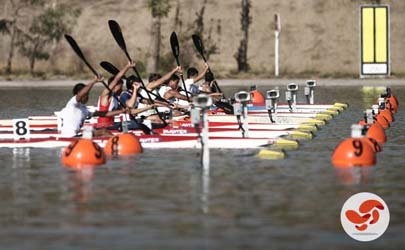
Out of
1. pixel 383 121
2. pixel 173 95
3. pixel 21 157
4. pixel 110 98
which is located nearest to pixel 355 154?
pixel 21 157

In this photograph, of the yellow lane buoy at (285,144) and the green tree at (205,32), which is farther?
the green tree at (205,32)

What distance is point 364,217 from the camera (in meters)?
15.7

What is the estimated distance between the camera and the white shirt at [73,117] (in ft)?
82.7

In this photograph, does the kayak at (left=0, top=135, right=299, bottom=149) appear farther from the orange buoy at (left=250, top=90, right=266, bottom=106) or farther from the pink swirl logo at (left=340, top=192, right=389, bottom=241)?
the orange buoy at (left=250, top=90, right=266, bottom=106)

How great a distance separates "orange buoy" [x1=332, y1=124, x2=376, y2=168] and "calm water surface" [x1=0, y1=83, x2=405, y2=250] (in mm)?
226

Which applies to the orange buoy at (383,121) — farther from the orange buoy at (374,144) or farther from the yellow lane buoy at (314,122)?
the orange buoy at (374,144)

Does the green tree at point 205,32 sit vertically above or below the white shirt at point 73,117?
above

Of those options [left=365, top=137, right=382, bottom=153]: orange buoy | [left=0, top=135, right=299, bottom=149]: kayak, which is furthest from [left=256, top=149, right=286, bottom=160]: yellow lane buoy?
[left=0, top=135, right=299, bottom=149]: kayak

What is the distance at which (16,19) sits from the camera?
219 ft

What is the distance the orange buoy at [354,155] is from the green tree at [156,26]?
40042 mm

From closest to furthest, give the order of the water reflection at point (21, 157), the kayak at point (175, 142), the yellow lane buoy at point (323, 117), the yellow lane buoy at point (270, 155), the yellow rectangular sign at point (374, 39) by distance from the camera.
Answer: the water reflection at point (21, 157)
the yellow lane buoy at point (270, 155)
the kayak at point (175, 142)
the yellow lane buoy at point (323, 117)
the yellow rectangular sign at point (374, 39)

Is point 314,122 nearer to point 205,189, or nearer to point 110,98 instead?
point 110,98

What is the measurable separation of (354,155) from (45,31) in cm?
4574

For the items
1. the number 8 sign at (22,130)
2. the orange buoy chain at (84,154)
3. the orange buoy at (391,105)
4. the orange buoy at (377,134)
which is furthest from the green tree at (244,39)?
the orange buoy chain at (84,154)
